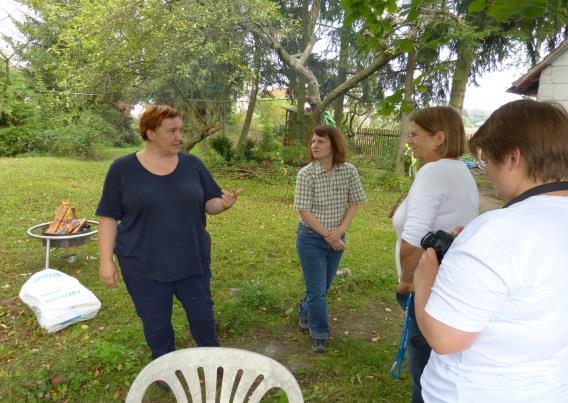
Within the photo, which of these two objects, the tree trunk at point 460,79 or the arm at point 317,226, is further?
the tree trunk at point 460,79

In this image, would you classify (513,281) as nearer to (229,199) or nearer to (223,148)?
(229,199)

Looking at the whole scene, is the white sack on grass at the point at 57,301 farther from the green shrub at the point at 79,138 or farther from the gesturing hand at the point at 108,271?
the green shrub at the point at 79,138

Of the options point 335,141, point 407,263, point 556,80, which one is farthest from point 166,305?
point 556,80

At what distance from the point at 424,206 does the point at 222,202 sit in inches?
50.5

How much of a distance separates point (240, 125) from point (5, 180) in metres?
8.73

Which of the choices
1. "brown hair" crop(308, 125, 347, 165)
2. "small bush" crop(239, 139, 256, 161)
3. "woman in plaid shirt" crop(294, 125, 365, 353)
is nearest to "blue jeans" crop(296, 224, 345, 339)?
"woman in plaid shirt" crop(294, 125, 365, 353)

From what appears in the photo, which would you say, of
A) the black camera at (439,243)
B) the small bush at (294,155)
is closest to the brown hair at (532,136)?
the black camera at (439,243)

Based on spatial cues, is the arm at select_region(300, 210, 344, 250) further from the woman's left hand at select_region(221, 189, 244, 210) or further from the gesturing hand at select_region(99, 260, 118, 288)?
the gesturing hand at select_region(99, 260, 118, 288)

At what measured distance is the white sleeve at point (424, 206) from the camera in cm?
185

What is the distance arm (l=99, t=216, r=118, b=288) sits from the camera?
2.37 m

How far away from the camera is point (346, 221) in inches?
121

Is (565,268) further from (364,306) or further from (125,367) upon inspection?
(364,306)

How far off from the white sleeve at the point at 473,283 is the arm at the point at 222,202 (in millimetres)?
1742

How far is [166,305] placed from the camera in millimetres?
2506
